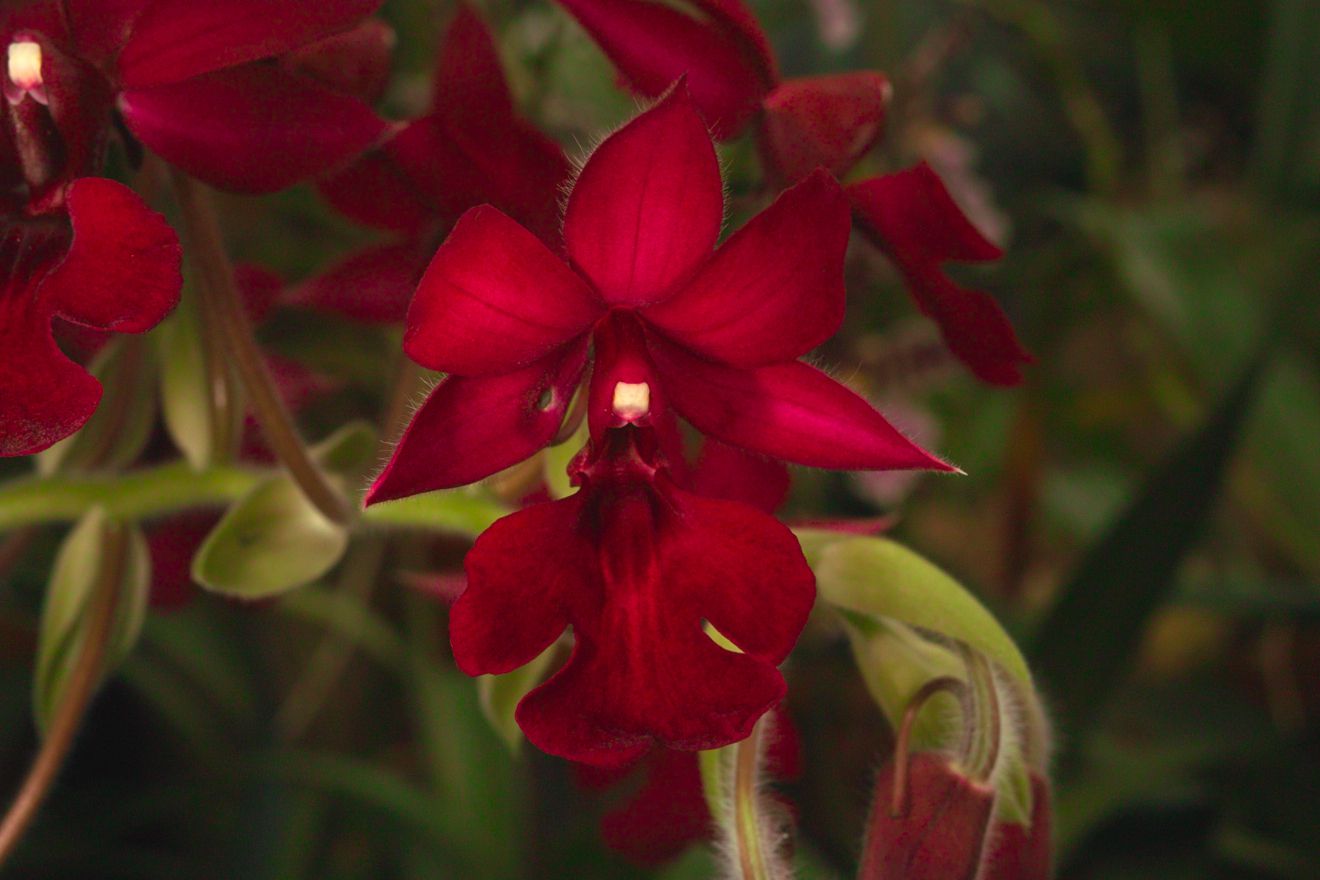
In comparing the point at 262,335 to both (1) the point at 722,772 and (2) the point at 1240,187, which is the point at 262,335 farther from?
(2) the point at 1240,187

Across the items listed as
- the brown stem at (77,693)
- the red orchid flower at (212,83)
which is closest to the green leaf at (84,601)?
the brown stem at (77,693)

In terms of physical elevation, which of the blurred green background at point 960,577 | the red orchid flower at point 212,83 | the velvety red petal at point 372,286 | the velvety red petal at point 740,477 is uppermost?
the red orchid flower at point 212,83

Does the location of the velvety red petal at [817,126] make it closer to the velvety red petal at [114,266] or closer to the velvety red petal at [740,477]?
the velvety red petal at [740,477]

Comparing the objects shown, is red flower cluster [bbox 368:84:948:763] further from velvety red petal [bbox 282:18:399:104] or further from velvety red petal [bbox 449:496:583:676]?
velvety red petal [bbox 282:18:399:104]

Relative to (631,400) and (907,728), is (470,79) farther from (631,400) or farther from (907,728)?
(907,728)

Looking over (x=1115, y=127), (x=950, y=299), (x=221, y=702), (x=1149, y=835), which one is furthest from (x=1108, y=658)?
(x=1115, y=127)

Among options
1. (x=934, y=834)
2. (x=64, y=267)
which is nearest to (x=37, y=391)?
(x=64, y=267)
